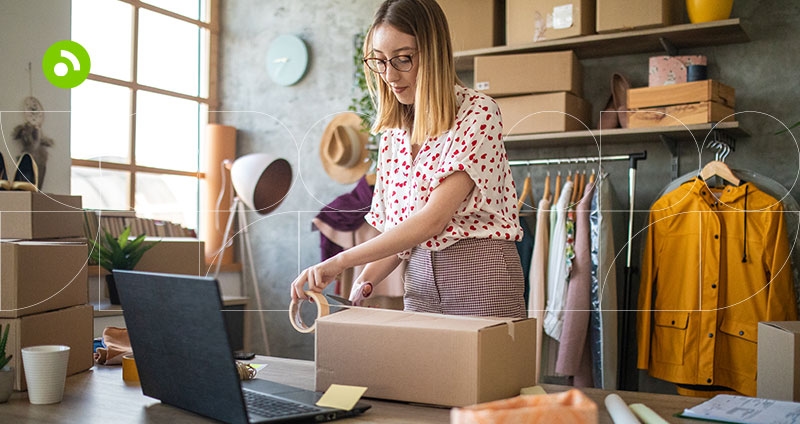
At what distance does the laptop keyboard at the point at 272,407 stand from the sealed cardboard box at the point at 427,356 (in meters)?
0.13

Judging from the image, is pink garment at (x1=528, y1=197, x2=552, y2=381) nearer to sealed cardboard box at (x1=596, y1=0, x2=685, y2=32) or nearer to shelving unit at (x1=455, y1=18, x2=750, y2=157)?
shelving unit at (x1=455, y1=18, x2=750, y2=157)

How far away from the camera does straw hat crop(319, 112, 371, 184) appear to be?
4.03 meters

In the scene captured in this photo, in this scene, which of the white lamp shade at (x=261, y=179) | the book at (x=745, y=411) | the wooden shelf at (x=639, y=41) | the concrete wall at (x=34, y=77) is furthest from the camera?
the white lamp shade at (x=261, y=179)

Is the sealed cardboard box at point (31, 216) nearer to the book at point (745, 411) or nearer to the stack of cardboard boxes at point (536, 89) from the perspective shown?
the book at point (745, 411)

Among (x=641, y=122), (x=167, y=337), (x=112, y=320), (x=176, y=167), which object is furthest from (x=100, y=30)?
(x=167, y=337)

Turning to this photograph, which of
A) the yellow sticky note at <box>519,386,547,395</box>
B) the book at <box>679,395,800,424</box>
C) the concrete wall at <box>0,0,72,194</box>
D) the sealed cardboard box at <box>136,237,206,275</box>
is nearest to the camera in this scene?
the book at <box>679,395,800,424</box>

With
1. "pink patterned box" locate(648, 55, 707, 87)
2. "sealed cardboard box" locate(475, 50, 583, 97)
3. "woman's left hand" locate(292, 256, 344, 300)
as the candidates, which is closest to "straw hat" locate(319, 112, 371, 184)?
"sealed cardboard box" locate(475, 50, 583, 97)

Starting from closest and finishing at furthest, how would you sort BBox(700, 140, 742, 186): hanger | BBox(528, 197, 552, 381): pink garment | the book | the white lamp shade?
1. the book
2. BBox(700, 140, 742, 186): hanger
3. BBox(528, 197, 552, 381): pink garment
4. the white lamp shade

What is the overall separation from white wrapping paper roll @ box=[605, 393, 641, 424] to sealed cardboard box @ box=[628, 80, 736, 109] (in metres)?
2.06

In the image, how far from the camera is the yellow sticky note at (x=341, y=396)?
3.77 feet

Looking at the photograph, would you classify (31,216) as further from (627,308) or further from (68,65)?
(627,308)

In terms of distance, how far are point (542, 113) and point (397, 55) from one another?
1.71 meters

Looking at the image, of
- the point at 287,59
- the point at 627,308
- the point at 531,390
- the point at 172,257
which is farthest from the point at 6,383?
the point at 287,59

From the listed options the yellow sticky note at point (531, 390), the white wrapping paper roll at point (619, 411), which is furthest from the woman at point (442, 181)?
the white wrapping paper roll at point (619, 411)
